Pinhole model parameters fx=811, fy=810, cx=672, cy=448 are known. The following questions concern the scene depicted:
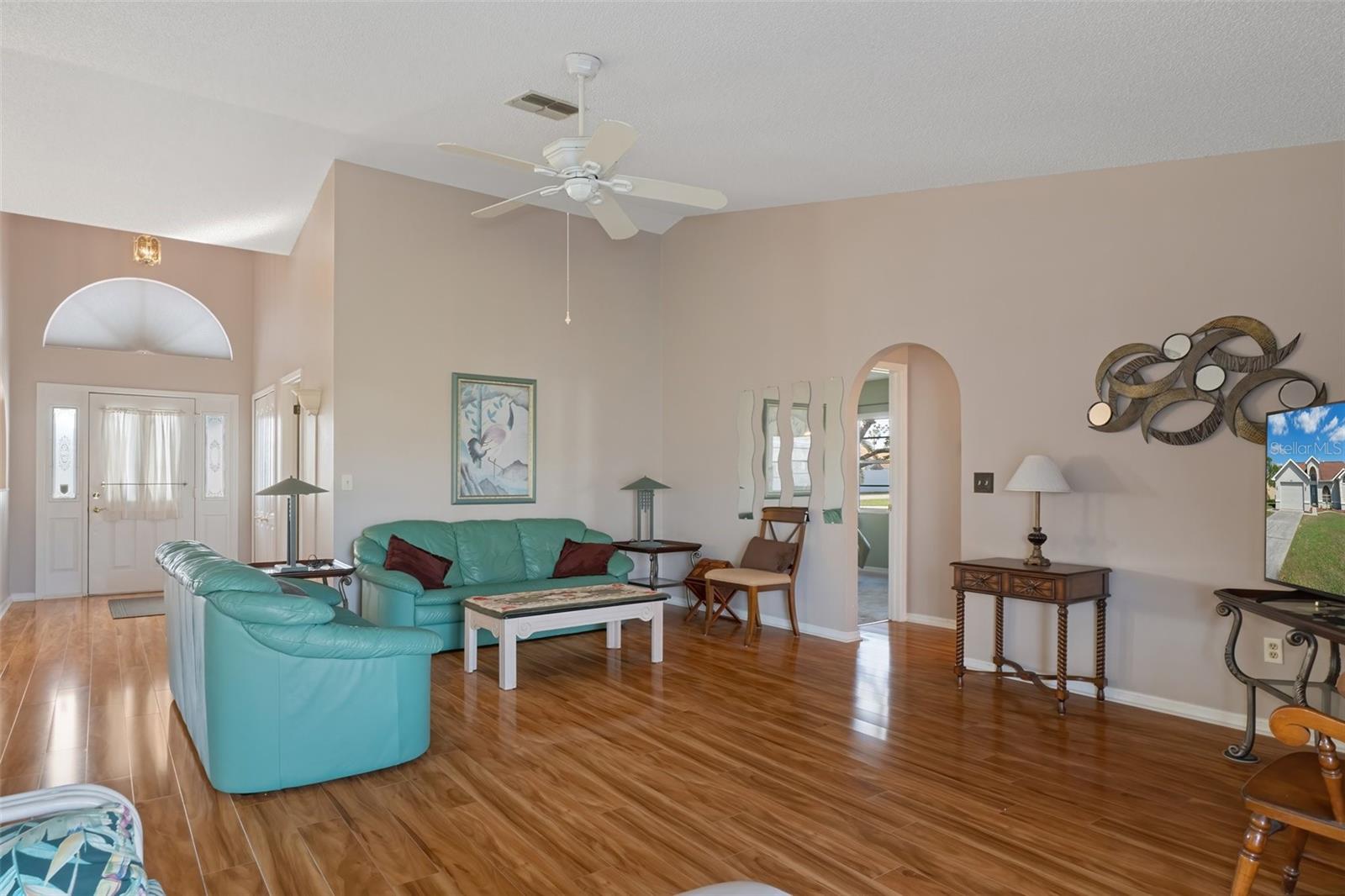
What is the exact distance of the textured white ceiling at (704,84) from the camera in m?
3.22

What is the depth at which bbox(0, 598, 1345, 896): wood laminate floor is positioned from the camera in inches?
103

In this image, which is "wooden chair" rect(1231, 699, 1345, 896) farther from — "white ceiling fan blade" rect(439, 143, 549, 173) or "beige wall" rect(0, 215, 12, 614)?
"beige wall" rect(0, 215, 12, 614)

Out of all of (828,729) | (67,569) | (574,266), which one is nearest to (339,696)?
(828,729)

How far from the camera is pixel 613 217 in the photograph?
418 cm

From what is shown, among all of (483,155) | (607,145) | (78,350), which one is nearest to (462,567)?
(483,155)

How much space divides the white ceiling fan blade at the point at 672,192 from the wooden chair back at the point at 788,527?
10.0ft

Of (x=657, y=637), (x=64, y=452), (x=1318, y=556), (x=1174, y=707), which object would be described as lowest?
(x=1174, y=707)

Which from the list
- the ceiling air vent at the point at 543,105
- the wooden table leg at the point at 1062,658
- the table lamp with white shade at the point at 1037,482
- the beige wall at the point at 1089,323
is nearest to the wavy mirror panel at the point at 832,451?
the beige wall at the point at 1089,323

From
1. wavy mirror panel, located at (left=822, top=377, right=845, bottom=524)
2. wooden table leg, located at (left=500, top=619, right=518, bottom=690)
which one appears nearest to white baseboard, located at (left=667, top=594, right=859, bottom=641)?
wavy mirror panel, located at (left=822, top=377, right=845, bottom=524)

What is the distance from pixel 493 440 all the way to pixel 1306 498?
5203 mm

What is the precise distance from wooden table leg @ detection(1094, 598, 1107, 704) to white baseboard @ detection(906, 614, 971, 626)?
1920 mm

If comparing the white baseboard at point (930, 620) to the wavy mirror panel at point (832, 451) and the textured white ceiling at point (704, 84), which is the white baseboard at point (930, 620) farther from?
the textured white ceiling at point (704, 84)

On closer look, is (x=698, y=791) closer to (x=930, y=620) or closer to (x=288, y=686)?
(x=288, y=686)

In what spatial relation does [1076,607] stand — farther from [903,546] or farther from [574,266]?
[574,266]
